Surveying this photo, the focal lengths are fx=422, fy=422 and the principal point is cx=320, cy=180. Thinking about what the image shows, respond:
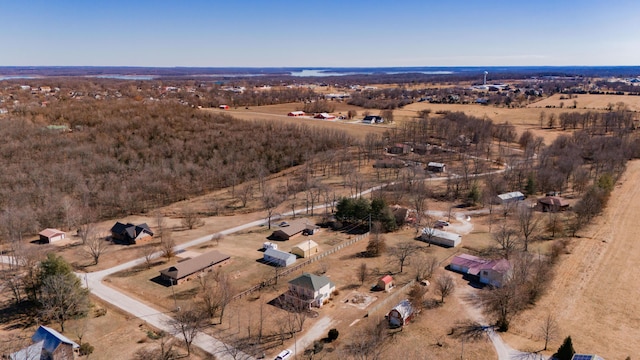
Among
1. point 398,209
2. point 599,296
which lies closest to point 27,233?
point 398,209

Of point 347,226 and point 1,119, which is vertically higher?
point 1,119

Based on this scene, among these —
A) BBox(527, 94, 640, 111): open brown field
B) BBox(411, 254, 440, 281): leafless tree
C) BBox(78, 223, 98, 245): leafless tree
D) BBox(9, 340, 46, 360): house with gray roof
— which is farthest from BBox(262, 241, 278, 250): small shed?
BBox(527, 94, 640, 111): open brown field

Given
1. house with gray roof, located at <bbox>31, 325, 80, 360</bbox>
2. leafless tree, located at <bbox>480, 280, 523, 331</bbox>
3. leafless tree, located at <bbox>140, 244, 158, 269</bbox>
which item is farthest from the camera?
leafless tree, located at <bbox>140, 244, 158, 269</bbox>

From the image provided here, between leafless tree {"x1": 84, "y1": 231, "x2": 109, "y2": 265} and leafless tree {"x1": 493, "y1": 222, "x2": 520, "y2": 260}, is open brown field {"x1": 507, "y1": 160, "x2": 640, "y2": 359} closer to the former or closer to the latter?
leafless tree {"x1": 493, "y1": 222, "x2": 520, "y2": 260}

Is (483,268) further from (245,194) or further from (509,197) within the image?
(245,194)

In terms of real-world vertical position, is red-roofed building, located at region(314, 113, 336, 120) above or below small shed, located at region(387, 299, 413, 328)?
above

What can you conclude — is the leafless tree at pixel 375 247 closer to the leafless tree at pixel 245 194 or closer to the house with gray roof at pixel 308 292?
the house with gray roof at pixel 308 292

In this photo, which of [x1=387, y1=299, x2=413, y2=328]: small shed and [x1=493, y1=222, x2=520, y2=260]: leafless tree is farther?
[x1=493, y1=222, x2=520, y2=260]: leafless tree

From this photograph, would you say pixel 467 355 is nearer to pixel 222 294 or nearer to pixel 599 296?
pixel 599 296
